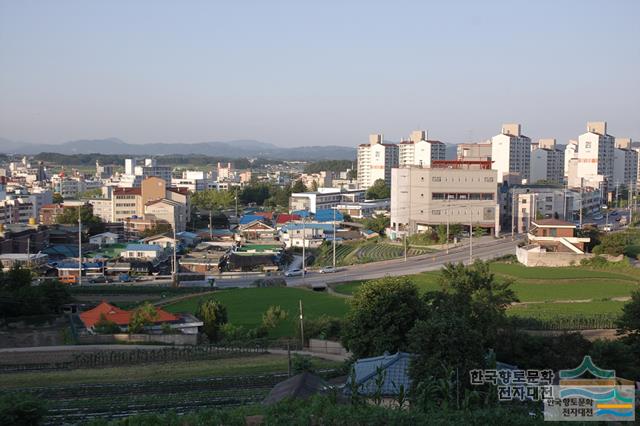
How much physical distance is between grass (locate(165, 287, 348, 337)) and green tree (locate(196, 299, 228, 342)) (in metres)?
0.69

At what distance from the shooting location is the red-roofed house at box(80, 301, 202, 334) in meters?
13.5

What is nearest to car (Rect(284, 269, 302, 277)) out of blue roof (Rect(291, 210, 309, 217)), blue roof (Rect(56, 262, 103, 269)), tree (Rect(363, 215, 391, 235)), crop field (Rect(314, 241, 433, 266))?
crop field (Rect(314, 241, 433, 266))

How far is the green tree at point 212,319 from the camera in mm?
13523

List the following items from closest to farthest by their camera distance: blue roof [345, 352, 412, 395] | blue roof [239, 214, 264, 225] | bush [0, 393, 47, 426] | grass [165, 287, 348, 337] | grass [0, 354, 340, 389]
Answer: bush [0, 393, 47, 426], blue roof [345, 352, 412, 395], grass [0, 354, 340, 389], grass [165, 287, 348, 337], blue roof [239, 214, 264, 225]

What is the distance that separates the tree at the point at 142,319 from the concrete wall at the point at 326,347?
3.14 metres

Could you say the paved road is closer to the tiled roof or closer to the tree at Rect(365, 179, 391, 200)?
the tiled roof

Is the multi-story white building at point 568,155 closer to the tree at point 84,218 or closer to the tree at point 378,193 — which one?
the tree at point 378,193

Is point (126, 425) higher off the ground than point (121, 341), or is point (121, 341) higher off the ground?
point (126, 425)

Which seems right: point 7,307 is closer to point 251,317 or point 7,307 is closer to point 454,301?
point 251,317

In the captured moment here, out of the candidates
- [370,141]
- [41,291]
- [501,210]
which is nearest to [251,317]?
[41,291]

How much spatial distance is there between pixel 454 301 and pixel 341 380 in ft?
7.14

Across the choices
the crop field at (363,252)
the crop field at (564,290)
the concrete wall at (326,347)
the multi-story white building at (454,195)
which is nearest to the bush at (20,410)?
the concrete wall at (326,347)

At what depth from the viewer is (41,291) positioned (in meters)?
16.2

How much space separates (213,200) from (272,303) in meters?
27.4
